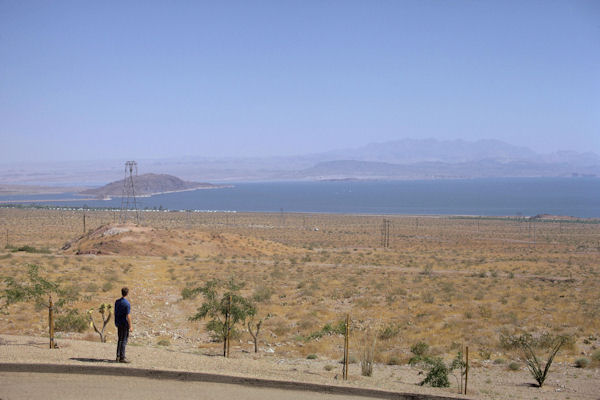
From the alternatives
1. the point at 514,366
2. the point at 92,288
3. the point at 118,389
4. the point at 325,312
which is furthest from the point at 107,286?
the point at 514,366

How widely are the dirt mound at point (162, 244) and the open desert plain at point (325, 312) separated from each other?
7.3 inches

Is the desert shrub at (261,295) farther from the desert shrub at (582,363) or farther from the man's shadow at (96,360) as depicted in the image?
the desert shrub at (582,363)

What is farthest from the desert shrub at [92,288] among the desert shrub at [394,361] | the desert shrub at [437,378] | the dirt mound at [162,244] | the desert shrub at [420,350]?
the dirt mound at [162,244]

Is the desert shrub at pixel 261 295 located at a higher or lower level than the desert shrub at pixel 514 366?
lower

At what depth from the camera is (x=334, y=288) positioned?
2667 cm

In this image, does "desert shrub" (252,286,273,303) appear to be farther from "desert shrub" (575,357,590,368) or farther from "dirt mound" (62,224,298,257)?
"dirt mound" (62,224,298,257)

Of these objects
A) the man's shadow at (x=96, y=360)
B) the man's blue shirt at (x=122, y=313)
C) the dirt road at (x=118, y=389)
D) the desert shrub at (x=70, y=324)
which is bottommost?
the desert shrub at (x=70, y=324)

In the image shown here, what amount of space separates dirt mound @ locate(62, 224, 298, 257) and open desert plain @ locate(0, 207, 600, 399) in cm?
18

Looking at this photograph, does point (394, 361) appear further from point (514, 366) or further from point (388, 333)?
point (514, 366)

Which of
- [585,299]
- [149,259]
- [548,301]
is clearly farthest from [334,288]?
[149,259]

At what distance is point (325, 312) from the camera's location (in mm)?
20969

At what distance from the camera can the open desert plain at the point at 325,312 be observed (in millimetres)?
12273

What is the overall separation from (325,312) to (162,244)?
83.1ft

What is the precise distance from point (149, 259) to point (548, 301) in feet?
83.4
